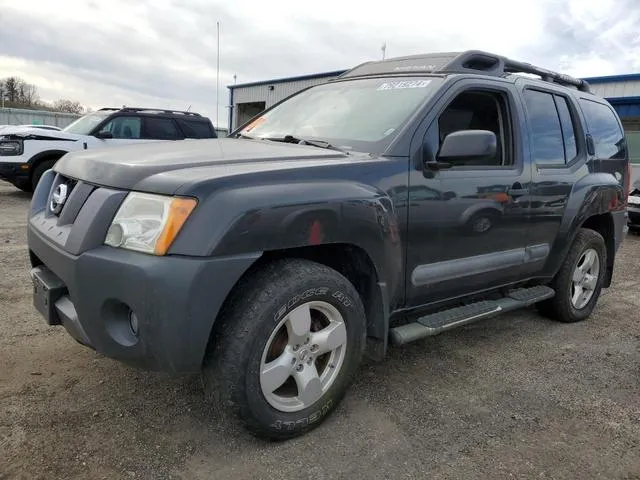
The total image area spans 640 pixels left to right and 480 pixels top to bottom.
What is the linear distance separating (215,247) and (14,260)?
4.24 m

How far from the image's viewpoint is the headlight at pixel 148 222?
2.04 meters

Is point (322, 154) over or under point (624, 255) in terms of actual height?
over

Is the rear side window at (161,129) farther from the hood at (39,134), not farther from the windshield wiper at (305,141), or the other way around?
the windshield wiper at (305,141)

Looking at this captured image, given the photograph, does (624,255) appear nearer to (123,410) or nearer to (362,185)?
(362,185)

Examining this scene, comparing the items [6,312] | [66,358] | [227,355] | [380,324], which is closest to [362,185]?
[380,324]

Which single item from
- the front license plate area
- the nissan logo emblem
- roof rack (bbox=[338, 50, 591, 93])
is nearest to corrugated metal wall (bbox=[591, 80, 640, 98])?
roof rack (bbox=[338, 50, 591, 93])

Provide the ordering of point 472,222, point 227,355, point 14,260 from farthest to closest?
point 14,260
point 472,222
point 227,355

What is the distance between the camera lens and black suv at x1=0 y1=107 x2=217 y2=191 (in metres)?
9.50

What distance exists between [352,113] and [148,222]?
5.37ft

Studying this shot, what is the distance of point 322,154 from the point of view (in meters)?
2.72

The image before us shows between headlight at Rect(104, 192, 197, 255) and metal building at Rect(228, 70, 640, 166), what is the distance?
236cm

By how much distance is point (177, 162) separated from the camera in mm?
2336

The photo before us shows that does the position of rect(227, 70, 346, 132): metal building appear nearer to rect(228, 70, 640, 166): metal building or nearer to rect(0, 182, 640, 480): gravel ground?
rect(228, 70, 640, 166): metal building

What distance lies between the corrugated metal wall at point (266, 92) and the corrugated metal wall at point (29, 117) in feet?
34.1
